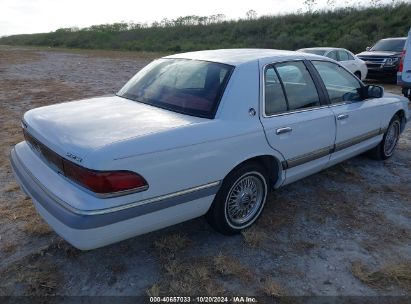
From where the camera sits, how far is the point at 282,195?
4.30 meters

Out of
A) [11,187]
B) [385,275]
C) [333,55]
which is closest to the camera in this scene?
[385,275]

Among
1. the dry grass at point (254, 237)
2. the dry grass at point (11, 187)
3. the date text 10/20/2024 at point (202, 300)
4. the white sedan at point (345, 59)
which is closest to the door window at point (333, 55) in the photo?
the white sedan at point (345, 59)

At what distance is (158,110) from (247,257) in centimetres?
144

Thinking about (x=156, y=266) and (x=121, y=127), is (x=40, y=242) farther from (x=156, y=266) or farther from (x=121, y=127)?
(x=121, y=127)

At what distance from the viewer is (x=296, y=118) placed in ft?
11.9

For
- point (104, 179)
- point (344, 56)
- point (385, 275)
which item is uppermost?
→ point (344, 56)

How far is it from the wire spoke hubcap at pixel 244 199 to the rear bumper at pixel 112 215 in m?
0.36

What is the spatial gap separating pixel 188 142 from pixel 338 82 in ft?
7.95

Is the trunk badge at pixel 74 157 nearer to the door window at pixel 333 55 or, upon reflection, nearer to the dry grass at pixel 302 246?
the dry grass at pixel 302 246

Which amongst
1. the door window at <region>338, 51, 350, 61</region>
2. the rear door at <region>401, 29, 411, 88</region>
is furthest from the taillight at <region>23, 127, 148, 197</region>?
the door window at <region>338, 51, 350, 61</region>

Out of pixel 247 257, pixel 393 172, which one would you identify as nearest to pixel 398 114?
pixel 393 172

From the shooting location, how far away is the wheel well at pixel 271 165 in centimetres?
347

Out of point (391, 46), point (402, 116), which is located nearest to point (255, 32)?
point (391, 46)

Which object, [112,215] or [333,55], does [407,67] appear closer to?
[333,55]
